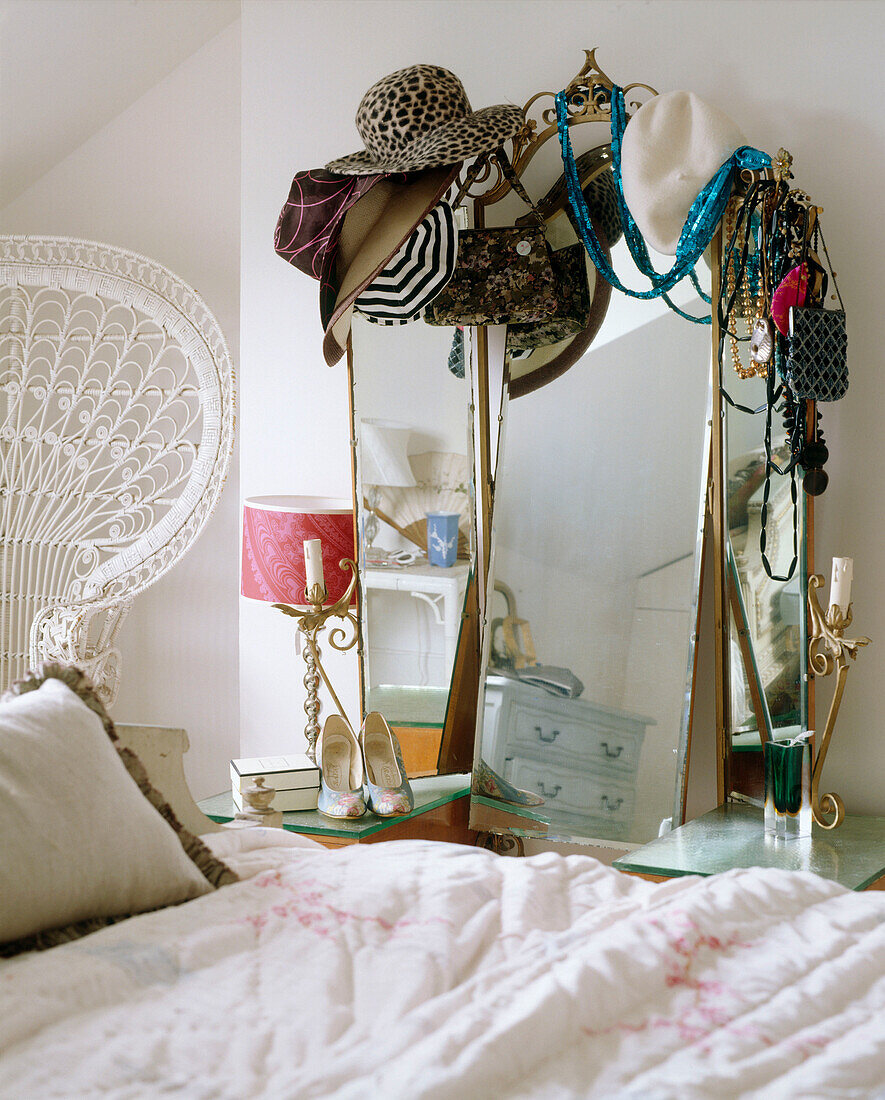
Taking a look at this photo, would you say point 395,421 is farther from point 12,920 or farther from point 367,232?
point 12,920

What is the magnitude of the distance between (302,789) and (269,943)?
0.93 m

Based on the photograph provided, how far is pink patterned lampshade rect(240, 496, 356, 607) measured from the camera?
6.59ft

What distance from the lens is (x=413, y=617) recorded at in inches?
79.9

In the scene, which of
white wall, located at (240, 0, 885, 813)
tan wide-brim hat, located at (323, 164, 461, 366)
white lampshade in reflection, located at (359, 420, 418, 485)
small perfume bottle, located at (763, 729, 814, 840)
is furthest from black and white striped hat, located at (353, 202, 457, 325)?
small perfume bottle, located at (763, 729, 814, 840)

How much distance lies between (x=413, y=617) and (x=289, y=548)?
0.95ft

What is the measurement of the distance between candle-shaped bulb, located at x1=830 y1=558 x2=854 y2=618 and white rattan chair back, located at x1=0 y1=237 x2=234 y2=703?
5.03 ft

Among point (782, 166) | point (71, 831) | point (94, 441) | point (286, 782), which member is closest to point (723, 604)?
point (782, 166)

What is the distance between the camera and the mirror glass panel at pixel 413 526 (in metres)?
2.02

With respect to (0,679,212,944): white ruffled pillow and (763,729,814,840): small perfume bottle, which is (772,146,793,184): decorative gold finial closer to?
(763,729,814,840): small perfume bottle

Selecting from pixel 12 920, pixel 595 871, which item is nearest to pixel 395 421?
pixel 595 871

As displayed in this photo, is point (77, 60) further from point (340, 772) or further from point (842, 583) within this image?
point (842, 583)

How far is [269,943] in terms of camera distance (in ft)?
2.91

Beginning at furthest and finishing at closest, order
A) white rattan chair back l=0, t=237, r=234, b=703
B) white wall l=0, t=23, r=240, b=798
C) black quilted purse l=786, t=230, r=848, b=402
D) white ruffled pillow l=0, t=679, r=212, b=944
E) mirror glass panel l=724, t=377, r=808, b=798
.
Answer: white wall l=0, t=23, r=240, b=798
white rattan chair back l=0, t=237, r=234, b=703
mirror glass panel l=724, t=377, r=808, b=798
black quilted purse l=786, t=230, r=848, b=402
white ruffled pillow l=0, t=679, r=212, b=944

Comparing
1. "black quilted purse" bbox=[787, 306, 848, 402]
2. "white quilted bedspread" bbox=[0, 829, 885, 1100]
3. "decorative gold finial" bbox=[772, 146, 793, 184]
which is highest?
"decorative gold finial" bbox=[772, 146, 793, 184]
